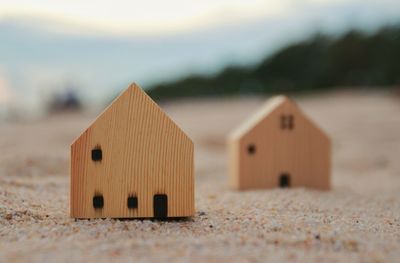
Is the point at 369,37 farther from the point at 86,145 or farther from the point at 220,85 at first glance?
the point at 86,145

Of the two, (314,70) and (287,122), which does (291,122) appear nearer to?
(287,122)

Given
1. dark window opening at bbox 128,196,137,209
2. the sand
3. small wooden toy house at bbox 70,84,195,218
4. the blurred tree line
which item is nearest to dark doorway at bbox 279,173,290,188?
the sand

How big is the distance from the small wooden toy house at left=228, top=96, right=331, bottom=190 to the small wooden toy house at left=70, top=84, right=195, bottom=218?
4.12 metres

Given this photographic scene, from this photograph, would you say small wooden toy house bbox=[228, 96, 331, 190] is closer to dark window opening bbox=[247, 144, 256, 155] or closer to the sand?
dark window opening bbox=[247, 144, 256, 155]

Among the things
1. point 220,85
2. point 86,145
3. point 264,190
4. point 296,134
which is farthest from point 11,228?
point 220,85

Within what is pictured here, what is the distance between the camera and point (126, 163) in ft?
23.7

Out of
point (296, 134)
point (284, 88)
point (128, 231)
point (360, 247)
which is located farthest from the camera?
point (284, 88)

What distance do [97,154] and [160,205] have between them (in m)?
0.98

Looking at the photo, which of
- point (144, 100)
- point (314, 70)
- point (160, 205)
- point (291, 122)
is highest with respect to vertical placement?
point (314, 70)

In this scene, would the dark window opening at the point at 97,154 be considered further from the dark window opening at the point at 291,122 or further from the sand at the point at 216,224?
the dark window opening at the point at 291,122

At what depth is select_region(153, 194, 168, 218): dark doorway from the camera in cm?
727

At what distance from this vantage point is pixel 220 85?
44.7 meters

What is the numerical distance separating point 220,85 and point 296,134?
3376 centimetres

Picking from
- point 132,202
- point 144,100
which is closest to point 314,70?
point 144,100
